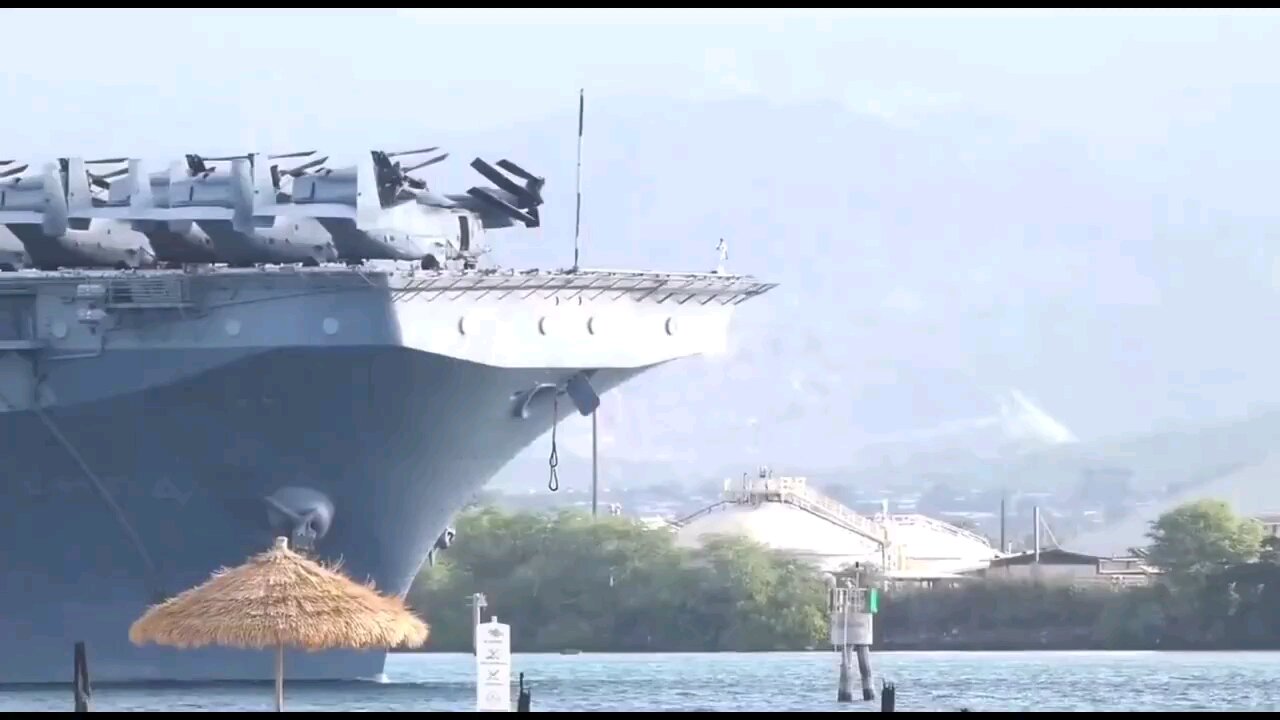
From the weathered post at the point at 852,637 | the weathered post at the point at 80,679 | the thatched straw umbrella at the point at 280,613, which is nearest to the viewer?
the thatched straw umbrella at the point at 280,613

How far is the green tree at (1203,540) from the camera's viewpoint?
66.1 m

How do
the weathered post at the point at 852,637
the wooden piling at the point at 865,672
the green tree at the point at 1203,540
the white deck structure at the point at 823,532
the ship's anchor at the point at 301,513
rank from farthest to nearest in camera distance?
1. the white deck structure at the point at 823,532
2. the green tree at the point at 1203,540
3. the weathered post at the point at 852,637
4. the wooden piling at the point at 865,672
5. the ship's anchor at the point at 301,513

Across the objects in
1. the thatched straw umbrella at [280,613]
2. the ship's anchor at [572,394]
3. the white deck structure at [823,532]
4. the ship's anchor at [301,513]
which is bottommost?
the thatched straw umbrella at [280,613]

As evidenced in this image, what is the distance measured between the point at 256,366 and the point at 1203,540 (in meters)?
37.6

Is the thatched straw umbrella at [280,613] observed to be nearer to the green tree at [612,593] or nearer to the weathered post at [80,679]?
the weathered post at [80,679]

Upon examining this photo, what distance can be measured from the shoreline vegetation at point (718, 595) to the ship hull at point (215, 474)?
27189mm

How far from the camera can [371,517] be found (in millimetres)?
35719

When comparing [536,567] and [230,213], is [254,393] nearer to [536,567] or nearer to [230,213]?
[230,213]

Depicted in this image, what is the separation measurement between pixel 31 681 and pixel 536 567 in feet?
96.7

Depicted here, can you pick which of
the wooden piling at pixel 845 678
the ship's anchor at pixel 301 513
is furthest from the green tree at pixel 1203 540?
the ship's anchor at pixel 301 513

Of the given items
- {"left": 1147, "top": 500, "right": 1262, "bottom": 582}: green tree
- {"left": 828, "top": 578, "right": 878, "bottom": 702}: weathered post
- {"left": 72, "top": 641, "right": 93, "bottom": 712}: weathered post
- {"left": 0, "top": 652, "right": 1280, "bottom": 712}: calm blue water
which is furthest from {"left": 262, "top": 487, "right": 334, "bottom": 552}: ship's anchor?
{"left": 1147, "top": 500, "right": 1262, "bottom": 582}: green tree

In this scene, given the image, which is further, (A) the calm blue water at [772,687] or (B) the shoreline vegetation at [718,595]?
(B) the shoreline vegetation at [718,595]

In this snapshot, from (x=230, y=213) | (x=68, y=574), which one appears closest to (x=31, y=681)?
(x=68, y=574)

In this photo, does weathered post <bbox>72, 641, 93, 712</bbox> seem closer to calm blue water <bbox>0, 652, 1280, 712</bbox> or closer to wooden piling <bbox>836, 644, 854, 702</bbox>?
calm blue water <bbox>0, 652, 1280, 712</bbox>
